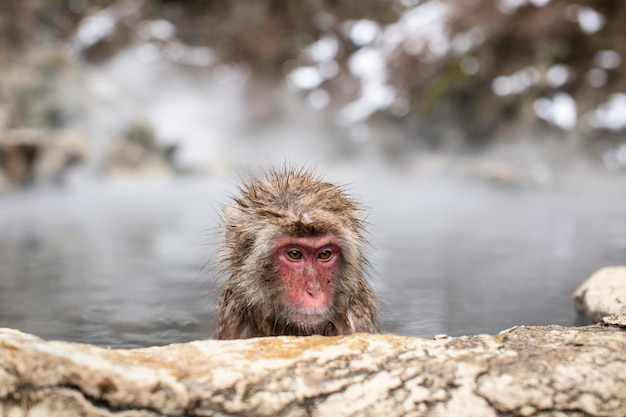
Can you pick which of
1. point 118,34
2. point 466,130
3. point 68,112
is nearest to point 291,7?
point 118,34

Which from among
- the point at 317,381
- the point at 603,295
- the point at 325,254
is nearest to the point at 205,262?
the point at 325,254

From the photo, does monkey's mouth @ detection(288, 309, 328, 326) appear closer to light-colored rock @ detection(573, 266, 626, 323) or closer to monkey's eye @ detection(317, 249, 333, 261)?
monkey's eye @ detection(317, 249, 333, 261)

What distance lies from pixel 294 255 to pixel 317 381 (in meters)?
0.64

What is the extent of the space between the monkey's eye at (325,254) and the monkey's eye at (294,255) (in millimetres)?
66

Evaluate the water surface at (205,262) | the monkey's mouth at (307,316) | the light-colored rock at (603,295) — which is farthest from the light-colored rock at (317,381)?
the water surface at (205,262)

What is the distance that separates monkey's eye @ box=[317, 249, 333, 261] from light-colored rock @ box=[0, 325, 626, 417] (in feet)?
1.71

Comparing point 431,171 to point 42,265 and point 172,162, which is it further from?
point 42,265

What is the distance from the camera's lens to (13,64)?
1227 cm

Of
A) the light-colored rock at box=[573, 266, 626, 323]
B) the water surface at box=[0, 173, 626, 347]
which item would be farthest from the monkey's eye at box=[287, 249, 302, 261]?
the light-colored rock at box=[573, 266, 626, 323]

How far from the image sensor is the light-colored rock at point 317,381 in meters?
1.39

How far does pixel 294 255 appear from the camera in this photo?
206 cm

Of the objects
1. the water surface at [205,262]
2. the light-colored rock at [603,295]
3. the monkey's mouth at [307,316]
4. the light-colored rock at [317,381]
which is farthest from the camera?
the water surface at [205,262]

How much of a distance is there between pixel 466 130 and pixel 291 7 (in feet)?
21.2

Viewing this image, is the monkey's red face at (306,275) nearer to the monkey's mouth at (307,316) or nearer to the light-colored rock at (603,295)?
the monkey's mouth at (307,316)
